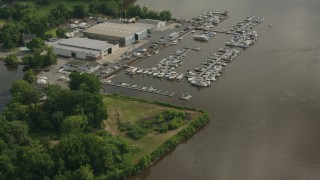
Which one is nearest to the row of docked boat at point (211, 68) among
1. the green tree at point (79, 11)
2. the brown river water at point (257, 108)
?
the brown river water at point (257, 108)

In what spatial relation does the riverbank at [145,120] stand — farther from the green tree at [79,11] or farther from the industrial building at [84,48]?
the green tree at [79,11]

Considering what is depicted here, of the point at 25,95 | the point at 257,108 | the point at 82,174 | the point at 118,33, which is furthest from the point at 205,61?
the point at 82,174

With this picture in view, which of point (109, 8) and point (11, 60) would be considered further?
point (109, 8)

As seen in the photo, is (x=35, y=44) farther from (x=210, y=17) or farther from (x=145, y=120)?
(x=210, y=17)

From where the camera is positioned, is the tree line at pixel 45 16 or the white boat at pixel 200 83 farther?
the tree line at pixel 45 16

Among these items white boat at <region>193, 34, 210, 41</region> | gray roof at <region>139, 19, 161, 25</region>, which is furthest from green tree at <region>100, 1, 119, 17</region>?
white boat at <region>193, 34, 210, 41</region>

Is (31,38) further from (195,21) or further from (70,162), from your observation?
(70,162)
